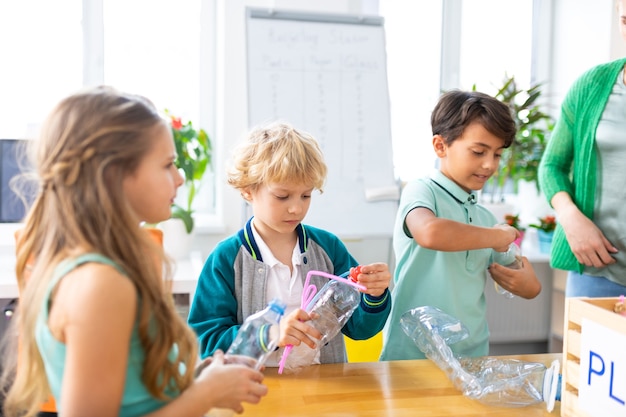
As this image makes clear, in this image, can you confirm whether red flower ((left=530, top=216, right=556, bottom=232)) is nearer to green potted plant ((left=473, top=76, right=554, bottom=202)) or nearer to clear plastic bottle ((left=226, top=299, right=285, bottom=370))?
green potted plant ((left=473, top=76, right=554, bottom=202))

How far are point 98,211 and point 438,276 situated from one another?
0.96m

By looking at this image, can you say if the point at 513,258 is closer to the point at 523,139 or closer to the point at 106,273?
the point at 106,273

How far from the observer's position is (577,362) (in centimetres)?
104

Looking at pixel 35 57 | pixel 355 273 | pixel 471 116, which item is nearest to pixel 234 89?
pixel 35 57

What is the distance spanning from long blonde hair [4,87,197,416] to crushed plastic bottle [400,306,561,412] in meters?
0.58

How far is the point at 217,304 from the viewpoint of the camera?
134 centimetres

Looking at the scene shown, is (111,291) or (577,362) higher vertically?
(111,291)

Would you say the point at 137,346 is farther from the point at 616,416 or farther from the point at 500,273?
the point at 500,273

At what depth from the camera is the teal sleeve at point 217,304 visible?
1289 millimetres

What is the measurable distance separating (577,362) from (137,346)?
716 mm

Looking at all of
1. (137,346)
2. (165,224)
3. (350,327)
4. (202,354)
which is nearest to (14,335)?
(137,346)

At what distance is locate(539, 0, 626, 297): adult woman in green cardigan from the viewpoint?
1.60 meters

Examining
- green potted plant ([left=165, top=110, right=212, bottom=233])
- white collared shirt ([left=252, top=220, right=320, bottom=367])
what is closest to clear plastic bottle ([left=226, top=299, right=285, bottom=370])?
white collared shirt ([left=252, top=220, right=320, bottom=367])

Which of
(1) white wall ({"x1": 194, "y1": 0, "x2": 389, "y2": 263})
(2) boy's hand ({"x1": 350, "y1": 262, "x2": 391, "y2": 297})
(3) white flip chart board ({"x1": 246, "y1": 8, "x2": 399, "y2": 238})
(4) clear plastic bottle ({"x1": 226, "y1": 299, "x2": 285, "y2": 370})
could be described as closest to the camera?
(4) clear plastic bottle ({"x1": 226, "y1": 299, "x2": 285, "y2": 370})
